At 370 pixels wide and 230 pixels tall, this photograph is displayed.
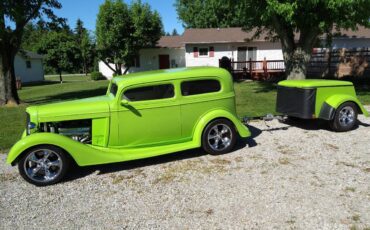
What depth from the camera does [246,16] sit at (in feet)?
51.3

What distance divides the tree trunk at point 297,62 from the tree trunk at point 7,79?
12.1m

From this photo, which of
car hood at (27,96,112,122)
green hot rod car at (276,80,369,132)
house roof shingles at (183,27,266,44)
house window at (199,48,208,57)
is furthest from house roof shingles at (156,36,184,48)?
car hood at (27,96,112,122)

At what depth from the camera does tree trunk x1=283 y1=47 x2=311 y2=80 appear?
15020mm

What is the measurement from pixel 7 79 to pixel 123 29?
15824 millimetres

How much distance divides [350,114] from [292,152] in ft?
7.49

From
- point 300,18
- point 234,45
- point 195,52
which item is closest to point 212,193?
point 300,18

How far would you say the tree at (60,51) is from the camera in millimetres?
38594

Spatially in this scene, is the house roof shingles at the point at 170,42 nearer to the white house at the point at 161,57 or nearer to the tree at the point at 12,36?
the white house at the point at 161,57

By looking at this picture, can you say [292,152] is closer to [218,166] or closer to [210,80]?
[218,166]

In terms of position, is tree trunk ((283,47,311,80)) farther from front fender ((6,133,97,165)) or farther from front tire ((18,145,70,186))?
front tire ((18,145,70,186))

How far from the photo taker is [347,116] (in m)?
7.81

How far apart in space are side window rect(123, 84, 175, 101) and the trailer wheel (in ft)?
13.0

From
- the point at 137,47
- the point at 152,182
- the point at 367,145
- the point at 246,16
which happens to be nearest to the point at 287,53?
the point at 246,16

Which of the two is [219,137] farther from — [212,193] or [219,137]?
[212,193]
